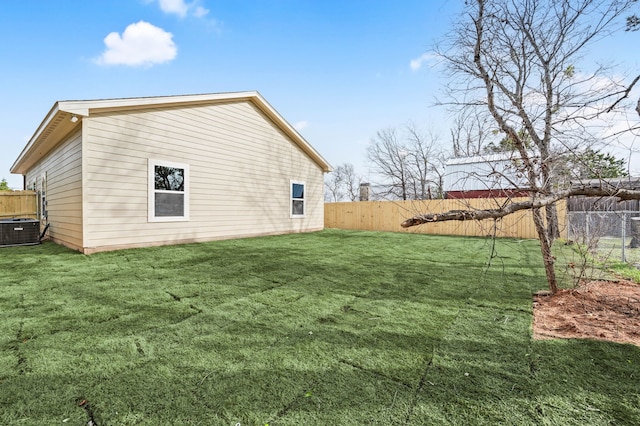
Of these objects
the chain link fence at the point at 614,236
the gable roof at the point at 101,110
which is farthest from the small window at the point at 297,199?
the chain link fence at the point at 614,236

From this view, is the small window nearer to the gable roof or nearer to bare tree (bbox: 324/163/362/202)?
the gable roof

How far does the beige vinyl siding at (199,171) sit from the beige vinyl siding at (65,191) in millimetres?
453

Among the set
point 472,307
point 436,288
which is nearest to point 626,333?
point 472,307

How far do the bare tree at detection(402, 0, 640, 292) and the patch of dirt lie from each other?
1.05ft


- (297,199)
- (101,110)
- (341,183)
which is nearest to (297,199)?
(297,199)

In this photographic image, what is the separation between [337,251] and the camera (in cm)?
675

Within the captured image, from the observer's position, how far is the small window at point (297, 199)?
10.8m

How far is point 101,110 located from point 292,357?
257 inches

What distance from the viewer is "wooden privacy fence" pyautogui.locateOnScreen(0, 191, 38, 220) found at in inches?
353

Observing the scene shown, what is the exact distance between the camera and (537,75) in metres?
8.63

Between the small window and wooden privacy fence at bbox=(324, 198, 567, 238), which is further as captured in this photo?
wooden privacy fence at bbox=(324, 198, 567, 238)

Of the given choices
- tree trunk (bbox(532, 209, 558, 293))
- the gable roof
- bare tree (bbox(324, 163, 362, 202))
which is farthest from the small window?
bare tree (bbox(324, 163, 362, 202))

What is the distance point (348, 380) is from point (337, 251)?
497 centimetres

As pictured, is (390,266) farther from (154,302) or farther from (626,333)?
(154,302)
